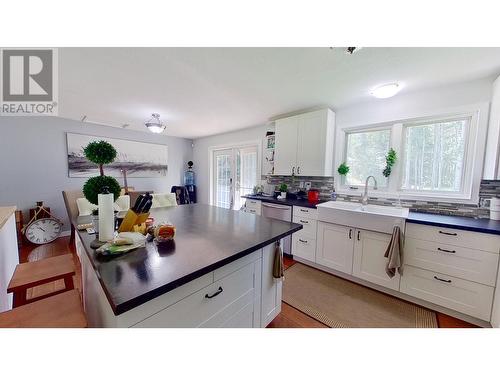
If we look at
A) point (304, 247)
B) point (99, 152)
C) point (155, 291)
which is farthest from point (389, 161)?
point (99, 152)

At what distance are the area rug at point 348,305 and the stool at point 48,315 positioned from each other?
5.28ft

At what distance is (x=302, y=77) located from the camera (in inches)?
72.8

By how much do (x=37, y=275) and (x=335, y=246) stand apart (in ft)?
8.60

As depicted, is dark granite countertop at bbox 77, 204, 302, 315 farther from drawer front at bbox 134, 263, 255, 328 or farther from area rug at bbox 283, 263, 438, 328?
area rug at bbox 283, 263, 438, 328

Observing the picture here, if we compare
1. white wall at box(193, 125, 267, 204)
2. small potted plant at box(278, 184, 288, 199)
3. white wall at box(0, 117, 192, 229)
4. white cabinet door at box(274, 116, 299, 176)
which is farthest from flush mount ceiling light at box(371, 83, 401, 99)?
white wall at box(0, 117, 192, 229)

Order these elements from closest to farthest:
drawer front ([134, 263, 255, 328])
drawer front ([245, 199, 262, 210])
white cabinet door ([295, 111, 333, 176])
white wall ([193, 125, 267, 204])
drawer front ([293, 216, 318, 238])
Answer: drawer front ([134, 263, 255, 328]), drawer front ([293, 216, 318, 238]), white cabinet door ([295, 111, 333, 176]), drawer front ([245, 199, 262, 210]), white wall ([193, 125, 267, 204])

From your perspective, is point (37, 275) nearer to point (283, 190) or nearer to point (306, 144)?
point (283, 190)

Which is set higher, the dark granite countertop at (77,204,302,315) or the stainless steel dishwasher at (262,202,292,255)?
the dark granite countertop at (77,204,302,315)

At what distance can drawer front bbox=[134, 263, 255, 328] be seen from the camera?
0.73 m

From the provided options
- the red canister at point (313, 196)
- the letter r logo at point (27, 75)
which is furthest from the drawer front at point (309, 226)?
the letter r logo at point (27, 75)

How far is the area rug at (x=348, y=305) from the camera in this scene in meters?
1.57

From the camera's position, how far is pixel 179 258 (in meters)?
0.85

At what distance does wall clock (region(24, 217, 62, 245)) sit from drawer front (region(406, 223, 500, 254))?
5.19 m
